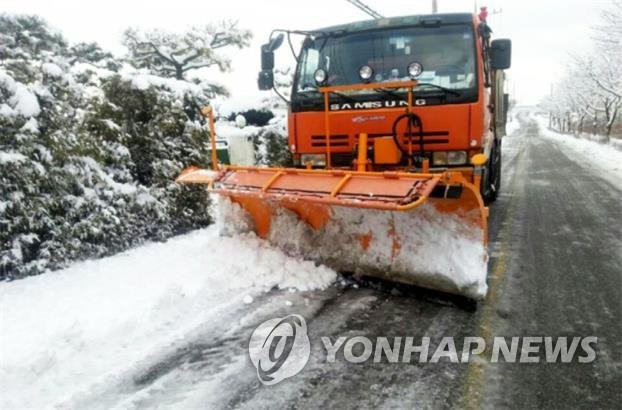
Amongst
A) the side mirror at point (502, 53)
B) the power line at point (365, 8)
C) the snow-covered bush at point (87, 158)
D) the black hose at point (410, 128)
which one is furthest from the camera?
the power line at point (365, 8)

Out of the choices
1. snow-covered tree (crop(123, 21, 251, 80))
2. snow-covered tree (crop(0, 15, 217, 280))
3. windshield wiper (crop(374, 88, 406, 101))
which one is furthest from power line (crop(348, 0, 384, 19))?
windshield wiper (crop(374, 88, 406, 101))

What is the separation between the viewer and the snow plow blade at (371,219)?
366 cm

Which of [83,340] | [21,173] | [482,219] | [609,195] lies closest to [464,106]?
[482,219]

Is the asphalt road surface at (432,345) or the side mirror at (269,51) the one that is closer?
the asphalt road surface at (432,345)

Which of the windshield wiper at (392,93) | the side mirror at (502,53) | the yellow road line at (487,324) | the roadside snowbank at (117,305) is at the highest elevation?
the side mirror at (502,53)

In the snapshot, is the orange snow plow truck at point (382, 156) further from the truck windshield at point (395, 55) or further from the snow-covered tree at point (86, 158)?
the snow-covered tree at point (86, 158)

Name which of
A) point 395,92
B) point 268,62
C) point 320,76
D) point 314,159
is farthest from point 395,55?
point 268,62

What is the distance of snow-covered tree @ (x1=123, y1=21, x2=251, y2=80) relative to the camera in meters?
14.9

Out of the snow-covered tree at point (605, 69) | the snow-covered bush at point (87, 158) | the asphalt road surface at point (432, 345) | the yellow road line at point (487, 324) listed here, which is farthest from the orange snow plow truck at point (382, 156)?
the snow-covered tree at point (605, 69)

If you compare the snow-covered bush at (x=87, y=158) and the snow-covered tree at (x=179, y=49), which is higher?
the snow-covered tree at (x=179, y=49)

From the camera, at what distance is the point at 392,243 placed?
4.50 meters

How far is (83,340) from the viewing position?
11.1ft

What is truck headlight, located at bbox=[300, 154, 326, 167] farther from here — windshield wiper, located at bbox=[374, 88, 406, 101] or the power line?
the power line

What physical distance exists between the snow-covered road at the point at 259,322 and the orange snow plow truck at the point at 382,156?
267 mm
